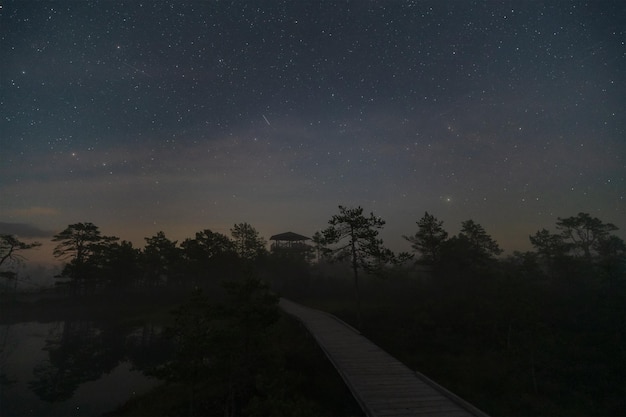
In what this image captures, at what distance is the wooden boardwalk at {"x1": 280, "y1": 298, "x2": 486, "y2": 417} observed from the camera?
11.1 m

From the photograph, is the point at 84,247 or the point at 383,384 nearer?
the point at 383,384

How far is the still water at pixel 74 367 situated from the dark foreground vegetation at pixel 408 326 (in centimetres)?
264

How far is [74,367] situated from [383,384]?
25.2m

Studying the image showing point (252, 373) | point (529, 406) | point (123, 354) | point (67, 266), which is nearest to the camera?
point (252, 373)

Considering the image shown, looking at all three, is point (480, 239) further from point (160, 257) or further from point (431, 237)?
point (160, 257)

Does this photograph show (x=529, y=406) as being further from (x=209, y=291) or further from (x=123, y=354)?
(x=209, y=291)

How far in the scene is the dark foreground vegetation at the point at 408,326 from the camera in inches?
473

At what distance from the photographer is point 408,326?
23.8m

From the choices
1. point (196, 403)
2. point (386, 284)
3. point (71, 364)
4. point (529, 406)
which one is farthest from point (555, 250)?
point (71, 364)

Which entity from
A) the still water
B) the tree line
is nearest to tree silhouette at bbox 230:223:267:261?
the tree line

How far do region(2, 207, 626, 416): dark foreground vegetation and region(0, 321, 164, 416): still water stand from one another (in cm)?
264

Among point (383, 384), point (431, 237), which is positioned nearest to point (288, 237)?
Result: point (431, 237)

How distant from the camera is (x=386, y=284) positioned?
45.1 metres

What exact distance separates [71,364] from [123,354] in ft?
12.4
